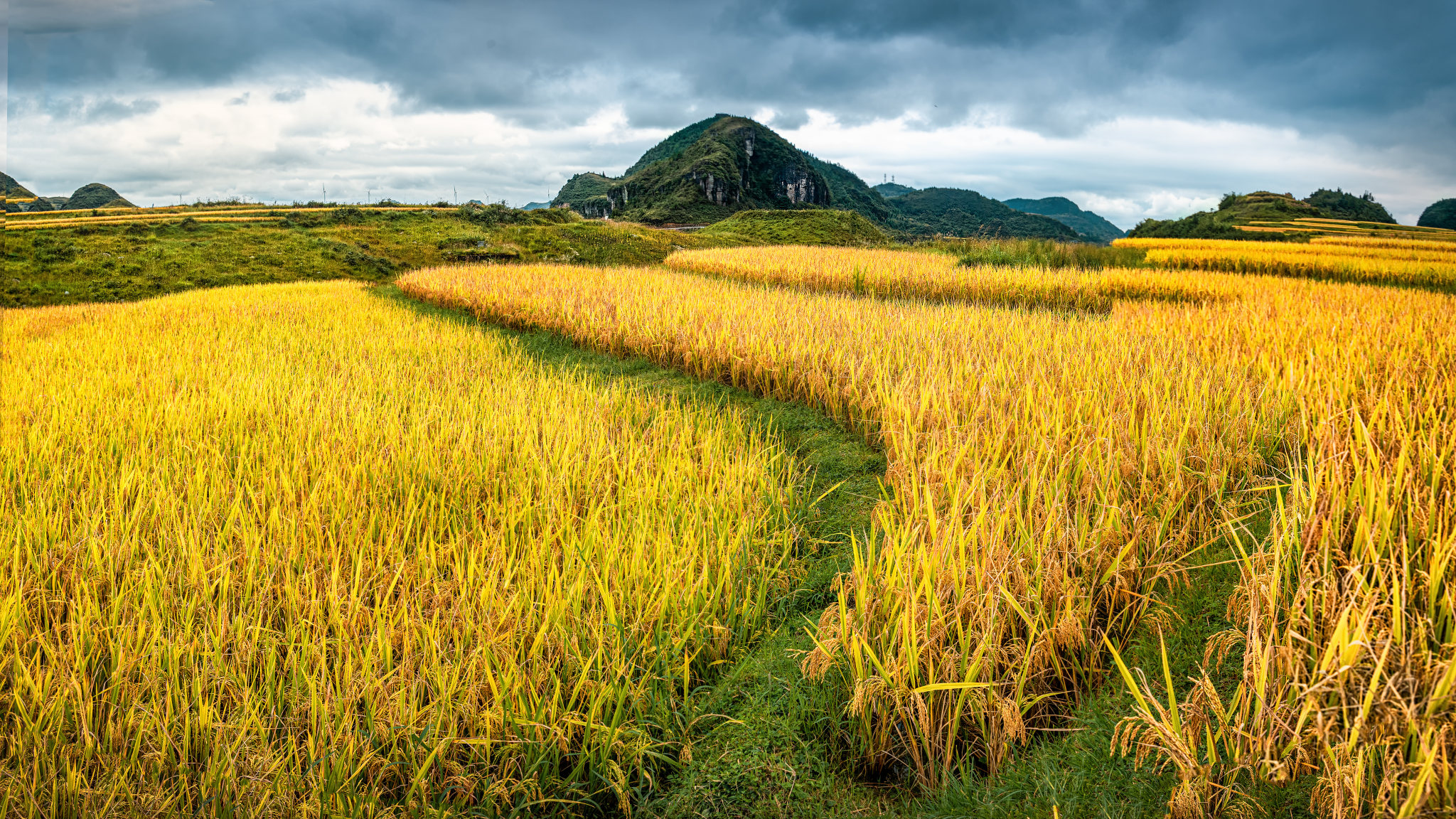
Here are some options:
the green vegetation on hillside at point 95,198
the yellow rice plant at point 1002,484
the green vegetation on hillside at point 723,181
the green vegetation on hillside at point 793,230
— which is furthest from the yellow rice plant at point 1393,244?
the green vegetation on hillside at point 95,198

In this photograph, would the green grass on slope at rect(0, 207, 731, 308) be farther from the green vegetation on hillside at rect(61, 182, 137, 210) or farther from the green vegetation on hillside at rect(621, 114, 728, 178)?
the green vegetation on hillside at rect(621, 114, 728, 178)

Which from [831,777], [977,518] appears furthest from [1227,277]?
[831,777]

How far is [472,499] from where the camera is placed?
303 cm

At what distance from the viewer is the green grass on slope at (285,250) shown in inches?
624

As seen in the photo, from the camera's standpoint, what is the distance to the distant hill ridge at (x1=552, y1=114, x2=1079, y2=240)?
279 ft

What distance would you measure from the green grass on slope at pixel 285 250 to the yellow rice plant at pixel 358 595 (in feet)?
52.3

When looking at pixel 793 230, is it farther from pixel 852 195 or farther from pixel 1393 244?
pixel 852 195

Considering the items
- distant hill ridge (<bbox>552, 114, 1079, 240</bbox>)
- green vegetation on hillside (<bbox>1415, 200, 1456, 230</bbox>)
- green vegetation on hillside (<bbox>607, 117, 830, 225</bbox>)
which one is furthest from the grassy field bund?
green vegetation on hillside (<bbox>607, 117, 830, 225</bbox>)

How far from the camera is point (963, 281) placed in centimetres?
1072

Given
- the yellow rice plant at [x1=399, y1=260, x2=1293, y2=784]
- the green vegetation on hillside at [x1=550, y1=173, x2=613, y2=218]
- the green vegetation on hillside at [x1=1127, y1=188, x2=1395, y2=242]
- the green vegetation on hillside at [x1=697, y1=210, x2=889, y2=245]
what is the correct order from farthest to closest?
the green vegetation on hillside at [x1=550, y1=173, x2=613, y2=218]
the green vegetation on hillside at [x1=697, y1=210, x2=889, y2=245]
the green vegetation on hillside at [x1=1127, y1=188, x2=1395, y2=242]
the yellow rice plant at [x1=399, y1=260, x2=1293, y2=784]

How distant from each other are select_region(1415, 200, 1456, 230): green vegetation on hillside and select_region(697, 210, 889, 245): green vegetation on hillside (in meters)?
37.2

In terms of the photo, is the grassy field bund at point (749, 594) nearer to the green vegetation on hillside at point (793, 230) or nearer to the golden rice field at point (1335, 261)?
the golden rice field at point (1335, 261)

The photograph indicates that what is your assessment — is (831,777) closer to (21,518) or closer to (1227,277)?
(21,518)

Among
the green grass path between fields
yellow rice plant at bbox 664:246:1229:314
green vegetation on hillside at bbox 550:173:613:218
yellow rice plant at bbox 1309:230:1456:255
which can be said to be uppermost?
green vegetation on hillside at bbox 550:173:613:218
